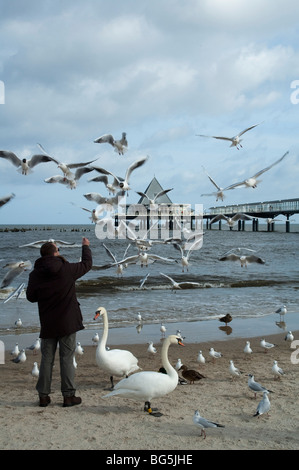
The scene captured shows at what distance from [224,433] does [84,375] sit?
9.51 ft

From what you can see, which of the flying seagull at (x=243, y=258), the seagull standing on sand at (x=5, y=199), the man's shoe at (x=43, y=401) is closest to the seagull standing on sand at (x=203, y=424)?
the man's shoe at (x=43, y=401)

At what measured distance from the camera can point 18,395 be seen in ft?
19.0

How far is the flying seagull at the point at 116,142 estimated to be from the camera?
9656mm

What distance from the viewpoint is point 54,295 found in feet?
16.8

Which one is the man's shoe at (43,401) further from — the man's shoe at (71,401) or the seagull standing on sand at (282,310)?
the seagull standing on sand at (282,310)

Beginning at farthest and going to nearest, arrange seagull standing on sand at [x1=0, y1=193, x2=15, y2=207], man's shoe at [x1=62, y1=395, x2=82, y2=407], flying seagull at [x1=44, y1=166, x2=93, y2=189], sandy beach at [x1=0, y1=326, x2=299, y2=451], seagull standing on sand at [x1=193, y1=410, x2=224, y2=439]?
1. flying seagull at [x1=44, y1=166, x2=93, y2=189]
2. seagull standing on sand at [x1=0, y1=193, x2=15, y2=207]
3. man's shoe at [x1=62, y1=395, x2=82, y2=407]
4. seagull standing on sand at [x1=193, y1=410, x2=224, y2=439]
5. sandy beach at [x1=0, y1=326, x2=299, y2=451]

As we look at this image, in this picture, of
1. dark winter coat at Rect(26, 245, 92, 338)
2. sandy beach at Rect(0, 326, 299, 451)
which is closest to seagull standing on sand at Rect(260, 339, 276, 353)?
sandy beach at Rect(0, 326, 299, 451)

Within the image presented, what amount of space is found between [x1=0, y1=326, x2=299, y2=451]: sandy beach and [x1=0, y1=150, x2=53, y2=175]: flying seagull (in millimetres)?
4018

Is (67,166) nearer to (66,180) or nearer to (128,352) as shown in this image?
(66,180)

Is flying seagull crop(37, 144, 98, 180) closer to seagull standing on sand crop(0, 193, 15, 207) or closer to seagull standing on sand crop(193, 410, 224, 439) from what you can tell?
seagull standing on sand crop(0, 193, 15, 207)

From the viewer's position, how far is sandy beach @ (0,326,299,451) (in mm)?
4281

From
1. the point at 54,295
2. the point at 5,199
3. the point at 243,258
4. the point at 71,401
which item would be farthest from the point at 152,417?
the point at 243,258
